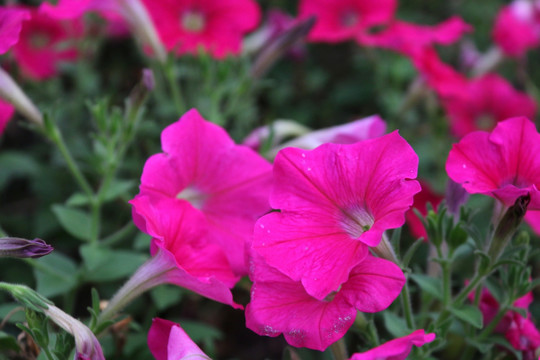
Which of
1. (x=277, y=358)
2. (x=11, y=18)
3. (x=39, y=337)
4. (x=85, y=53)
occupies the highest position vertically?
(x=11, y=18)

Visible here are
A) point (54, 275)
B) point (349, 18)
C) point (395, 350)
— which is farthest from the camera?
point (349, 18)

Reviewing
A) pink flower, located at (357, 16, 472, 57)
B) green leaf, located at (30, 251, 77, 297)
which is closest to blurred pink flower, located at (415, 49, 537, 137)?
pink flower, located at (357, 16, 472, 57)

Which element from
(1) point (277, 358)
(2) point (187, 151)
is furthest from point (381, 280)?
(1) point (277, 358)

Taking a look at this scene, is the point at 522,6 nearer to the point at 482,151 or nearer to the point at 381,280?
the point at 482,151

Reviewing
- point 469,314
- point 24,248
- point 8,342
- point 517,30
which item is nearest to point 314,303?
point 469,314

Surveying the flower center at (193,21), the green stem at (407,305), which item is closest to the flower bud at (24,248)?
the green stem at (407,305)

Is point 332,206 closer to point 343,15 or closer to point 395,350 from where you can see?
point 395,350

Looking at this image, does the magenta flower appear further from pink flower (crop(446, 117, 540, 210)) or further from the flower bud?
pink flower (crop(446, 117, 540, 210))

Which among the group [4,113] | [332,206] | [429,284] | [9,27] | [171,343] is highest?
[9,27]
